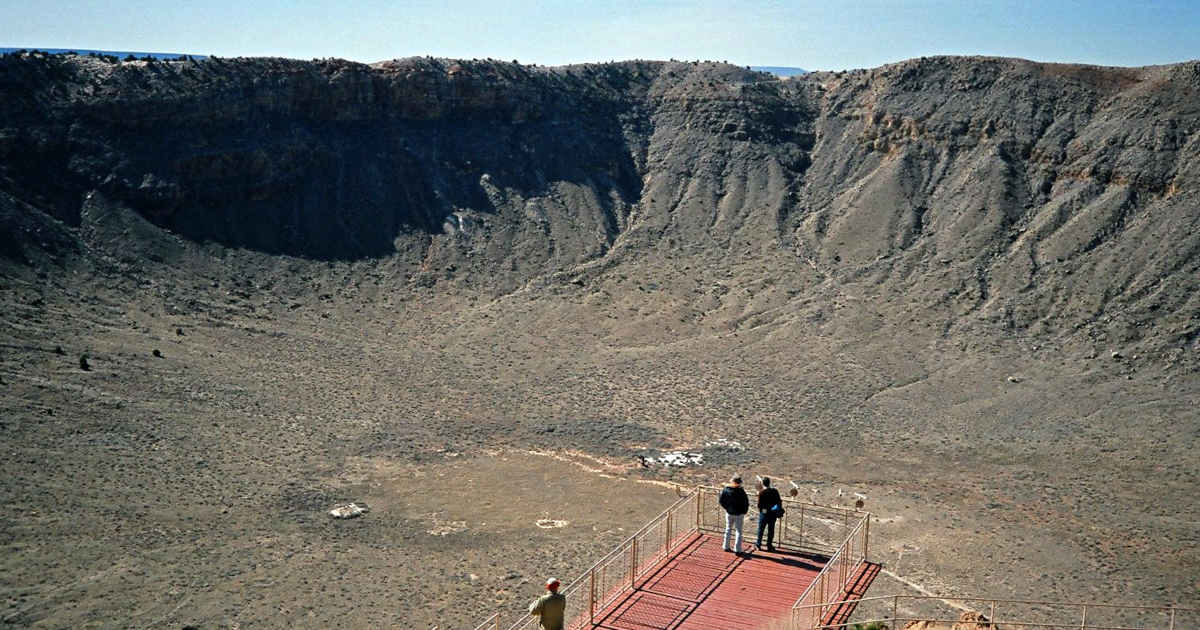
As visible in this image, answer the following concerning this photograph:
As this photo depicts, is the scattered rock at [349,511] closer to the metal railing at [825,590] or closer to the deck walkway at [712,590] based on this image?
the deck walkway at [712,590]

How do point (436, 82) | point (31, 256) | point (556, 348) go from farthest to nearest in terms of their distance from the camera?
1. point (436, 82)
2. point (556, 348)
3. point (31, 256)

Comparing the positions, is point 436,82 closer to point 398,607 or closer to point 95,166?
point 95,166

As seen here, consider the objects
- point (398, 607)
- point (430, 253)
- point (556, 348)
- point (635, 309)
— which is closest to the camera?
point (398, 607)

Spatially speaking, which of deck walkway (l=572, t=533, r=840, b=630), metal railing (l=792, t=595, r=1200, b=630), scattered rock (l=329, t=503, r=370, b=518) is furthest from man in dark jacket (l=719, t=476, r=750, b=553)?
scattered rock (l=329, t=503, r=370, b=518)

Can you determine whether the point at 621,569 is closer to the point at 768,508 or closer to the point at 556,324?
the point at 768,508

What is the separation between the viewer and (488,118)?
2410 inches

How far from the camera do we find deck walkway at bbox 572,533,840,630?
1806 centimetres

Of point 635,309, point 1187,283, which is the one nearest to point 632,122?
point 635,309

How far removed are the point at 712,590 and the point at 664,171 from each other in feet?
142

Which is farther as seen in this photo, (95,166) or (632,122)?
(632,122)

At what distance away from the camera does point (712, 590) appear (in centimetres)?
1916

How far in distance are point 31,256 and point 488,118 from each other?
86.0 ft

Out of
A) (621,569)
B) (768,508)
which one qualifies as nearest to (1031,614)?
(768,508)

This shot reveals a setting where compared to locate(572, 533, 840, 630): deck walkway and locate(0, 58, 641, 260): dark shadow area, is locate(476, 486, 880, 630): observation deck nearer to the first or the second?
locate(572, 533, 840, 630): deck walkway
